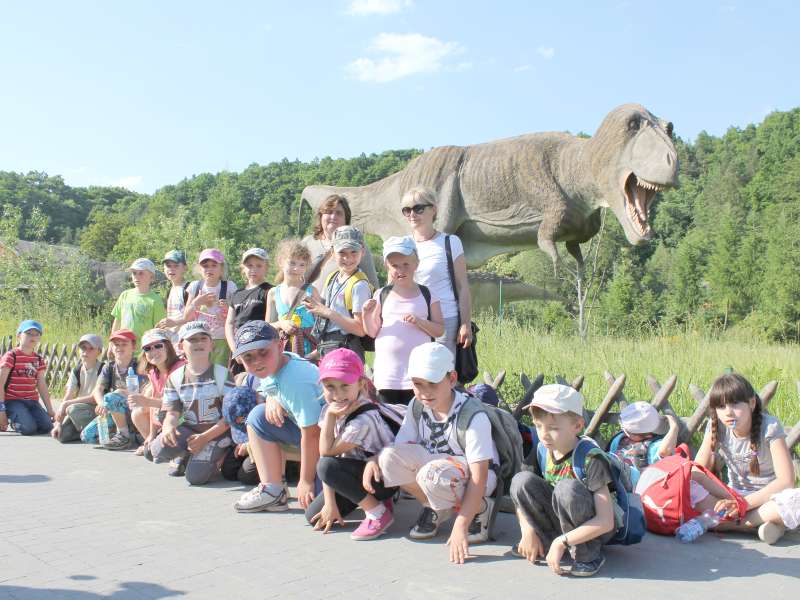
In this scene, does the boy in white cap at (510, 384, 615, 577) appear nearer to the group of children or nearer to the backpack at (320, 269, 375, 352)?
the group of children

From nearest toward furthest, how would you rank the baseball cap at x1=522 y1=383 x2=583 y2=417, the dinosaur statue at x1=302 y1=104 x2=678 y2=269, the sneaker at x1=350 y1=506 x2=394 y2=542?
the baseball cap at x1=522 y1=383 x2=583 y2=417, the sneaker at x1=350 y1=506 x2=394 y2=542, the dinosaur statue at x1=302 y1=104 x2=678 y2=269

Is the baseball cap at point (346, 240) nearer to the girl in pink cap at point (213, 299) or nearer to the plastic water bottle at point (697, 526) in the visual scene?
the girl in pink cap at point (213, 299)

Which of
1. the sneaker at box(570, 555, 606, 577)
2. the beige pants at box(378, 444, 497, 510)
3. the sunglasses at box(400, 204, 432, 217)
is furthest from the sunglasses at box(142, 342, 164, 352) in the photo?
the sneaker at box(570, 555, 606, 577)

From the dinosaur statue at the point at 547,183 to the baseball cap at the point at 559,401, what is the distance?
3.80 m

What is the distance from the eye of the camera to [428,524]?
12.2ft

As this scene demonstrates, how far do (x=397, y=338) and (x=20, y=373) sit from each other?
16.7 ft

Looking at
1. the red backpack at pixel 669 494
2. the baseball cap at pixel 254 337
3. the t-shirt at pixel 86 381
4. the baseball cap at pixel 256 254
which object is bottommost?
the red backpack at pixel 669 494

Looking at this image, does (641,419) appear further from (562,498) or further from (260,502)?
(260,502)

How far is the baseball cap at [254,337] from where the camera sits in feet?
13.5

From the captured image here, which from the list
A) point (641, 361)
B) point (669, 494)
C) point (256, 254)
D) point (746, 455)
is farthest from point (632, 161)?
point (669, 494)

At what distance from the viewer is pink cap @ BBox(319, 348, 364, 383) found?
149 inches

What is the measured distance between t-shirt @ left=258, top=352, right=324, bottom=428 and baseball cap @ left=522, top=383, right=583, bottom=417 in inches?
54.4

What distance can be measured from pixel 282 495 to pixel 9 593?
63.4 inches

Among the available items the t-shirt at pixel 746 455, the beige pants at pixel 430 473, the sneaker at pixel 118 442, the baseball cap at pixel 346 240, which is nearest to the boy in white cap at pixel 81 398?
the sneaker at pixel 118 442
